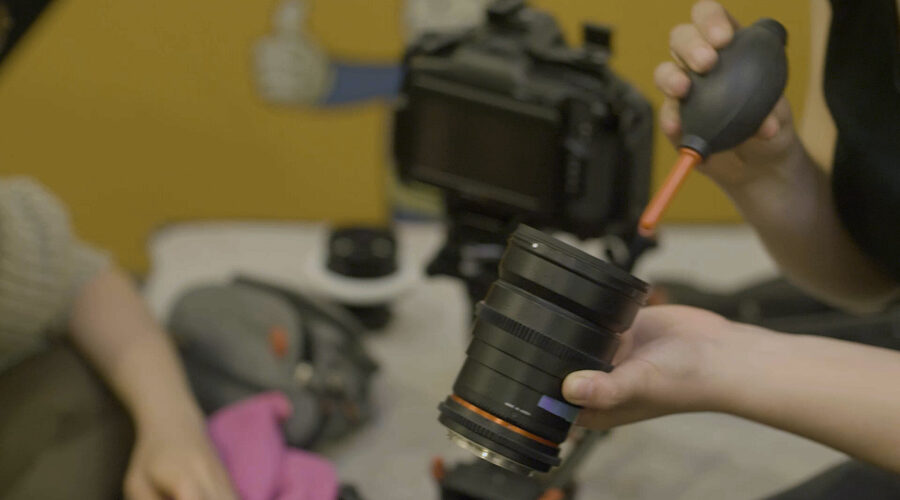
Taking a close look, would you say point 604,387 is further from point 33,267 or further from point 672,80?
point 33,267

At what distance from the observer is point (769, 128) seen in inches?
20.9

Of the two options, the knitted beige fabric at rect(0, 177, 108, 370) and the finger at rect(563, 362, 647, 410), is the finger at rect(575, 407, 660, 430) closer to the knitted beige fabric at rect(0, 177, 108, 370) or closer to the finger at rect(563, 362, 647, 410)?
the finger at rect(563, 362, 647, 410)

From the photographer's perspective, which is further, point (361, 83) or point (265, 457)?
point (361, 83)

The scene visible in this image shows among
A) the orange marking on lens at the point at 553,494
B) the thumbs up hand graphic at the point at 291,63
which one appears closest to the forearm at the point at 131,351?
the orange marking on lens at the point at 553,494

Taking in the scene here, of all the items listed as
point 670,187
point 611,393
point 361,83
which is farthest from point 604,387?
point 361,83

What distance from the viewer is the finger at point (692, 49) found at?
0.49 meters

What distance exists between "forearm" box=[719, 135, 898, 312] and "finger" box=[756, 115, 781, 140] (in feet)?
0.20

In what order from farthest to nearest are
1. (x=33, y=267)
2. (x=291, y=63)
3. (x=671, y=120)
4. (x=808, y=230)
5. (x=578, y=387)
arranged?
(x=291, y=63)
(x=33, y=267)
(x=808, y=230)
(x=671, y=120)
(x=578, y=387)

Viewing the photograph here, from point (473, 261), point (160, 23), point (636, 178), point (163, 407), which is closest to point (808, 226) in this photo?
point (636, 178)

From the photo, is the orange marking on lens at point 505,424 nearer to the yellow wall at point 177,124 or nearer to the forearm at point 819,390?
the forearm at point 819,390

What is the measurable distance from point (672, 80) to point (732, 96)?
1.5 inches

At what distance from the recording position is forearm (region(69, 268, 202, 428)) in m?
0.75

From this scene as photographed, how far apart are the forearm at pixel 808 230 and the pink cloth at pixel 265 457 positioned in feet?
1.24

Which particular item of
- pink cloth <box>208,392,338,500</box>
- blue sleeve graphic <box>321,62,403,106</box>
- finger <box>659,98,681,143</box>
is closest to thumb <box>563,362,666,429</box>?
finger <box>659,98,681,143</box>
